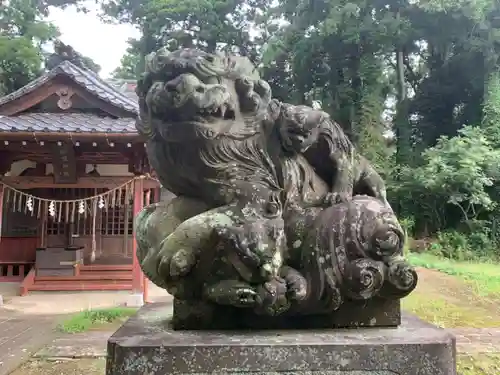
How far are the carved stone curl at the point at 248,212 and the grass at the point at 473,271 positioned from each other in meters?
7.32

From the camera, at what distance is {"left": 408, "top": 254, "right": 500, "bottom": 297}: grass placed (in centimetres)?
853

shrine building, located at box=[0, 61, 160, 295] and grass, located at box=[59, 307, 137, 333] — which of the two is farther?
shrine building, located at box=[0, 61, 160, 295]

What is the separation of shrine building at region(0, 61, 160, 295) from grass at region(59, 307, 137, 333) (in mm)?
1192

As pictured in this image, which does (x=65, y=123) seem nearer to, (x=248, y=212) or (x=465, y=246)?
(x=248, y=212)

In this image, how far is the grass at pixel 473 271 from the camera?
853 cm

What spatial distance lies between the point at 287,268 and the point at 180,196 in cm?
52

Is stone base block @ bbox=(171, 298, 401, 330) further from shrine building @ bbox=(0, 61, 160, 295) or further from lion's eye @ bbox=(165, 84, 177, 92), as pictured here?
shrine building @ bbox=(0, 61, 160, 295)

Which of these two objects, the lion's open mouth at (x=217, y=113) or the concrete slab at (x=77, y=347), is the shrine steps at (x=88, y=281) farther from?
the lion's open mouth at (x=217, y=113)

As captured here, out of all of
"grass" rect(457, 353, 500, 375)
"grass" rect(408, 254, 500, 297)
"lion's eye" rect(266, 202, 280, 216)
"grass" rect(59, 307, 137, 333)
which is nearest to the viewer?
"lion's eye" rect(266, 202, 280, 216)

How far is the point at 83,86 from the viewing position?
8602 mm

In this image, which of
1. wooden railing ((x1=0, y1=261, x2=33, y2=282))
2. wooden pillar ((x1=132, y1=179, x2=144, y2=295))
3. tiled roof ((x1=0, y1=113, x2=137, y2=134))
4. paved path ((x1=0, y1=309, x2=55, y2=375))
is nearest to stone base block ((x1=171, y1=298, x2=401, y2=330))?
paved path ((x1=0, y1=309, x2=55, y2=375))

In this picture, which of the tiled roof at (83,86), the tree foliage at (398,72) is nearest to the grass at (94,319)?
the tiled roof at (83,86)

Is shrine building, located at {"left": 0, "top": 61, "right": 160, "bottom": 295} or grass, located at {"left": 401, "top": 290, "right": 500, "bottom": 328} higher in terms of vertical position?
shrine building, located at {"left": 0, "top": 61, "right": 160, "bottom": 295}

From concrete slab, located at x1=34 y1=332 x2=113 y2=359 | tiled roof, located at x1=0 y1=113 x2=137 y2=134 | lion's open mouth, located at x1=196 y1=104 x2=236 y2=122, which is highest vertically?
tiled roof, located at x1=0 y1=113 x2=137 y2=134
